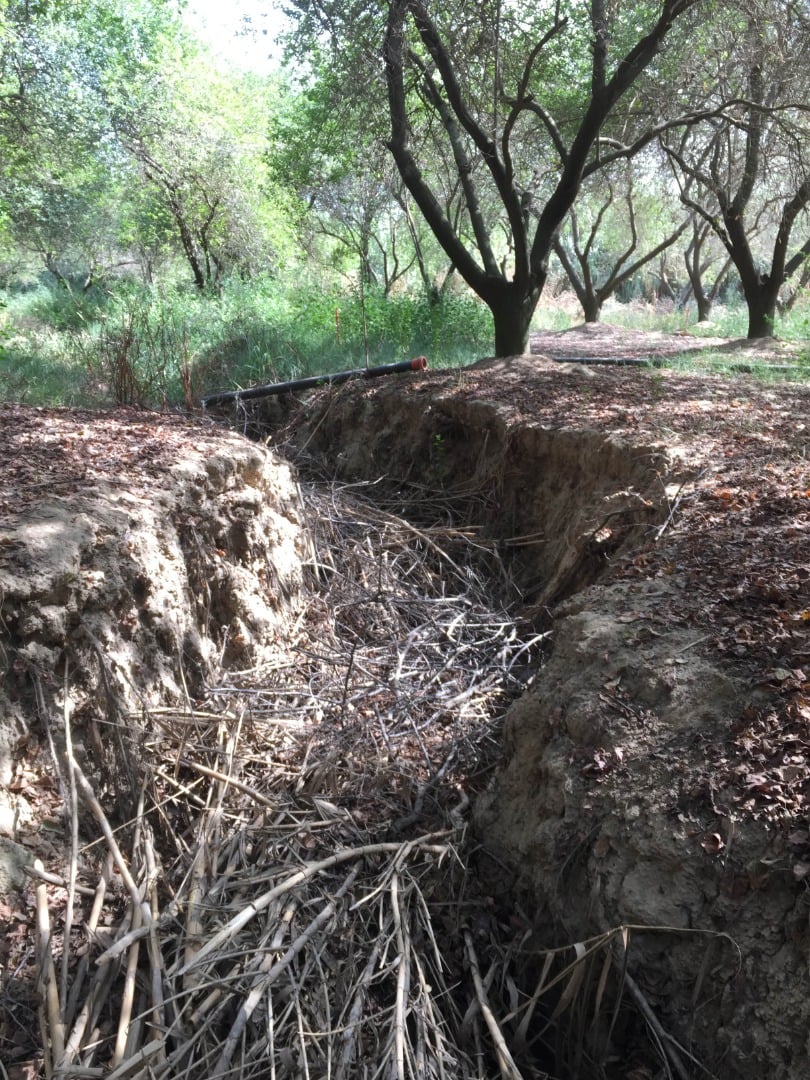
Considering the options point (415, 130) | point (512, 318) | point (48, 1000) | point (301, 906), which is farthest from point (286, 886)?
point (415, 130)

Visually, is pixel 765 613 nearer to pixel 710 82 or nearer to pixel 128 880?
pixel 128 880

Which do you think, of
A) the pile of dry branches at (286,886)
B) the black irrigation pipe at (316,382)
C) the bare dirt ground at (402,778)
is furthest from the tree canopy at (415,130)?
the pile of dry branches at (286,886)

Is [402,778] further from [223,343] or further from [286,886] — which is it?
[223,343]

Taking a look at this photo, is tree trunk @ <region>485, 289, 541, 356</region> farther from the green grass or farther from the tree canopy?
the green grass

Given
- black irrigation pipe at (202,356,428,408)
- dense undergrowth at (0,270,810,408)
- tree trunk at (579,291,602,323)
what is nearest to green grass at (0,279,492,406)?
dense undergrowth at (0,270,810,408)

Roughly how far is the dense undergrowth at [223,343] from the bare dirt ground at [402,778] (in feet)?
8.02

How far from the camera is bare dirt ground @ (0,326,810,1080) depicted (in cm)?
165

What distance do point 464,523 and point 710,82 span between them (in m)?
5.63

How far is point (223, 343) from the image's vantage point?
8.19 metres

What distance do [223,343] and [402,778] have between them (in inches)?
266

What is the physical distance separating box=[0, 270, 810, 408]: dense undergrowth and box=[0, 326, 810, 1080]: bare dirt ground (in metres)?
2.44

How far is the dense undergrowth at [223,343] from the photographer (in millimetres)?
6215

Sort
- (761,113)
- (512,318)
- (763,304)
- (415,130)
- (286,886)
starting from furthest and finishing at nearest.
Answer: (763,304), (415,130), (512,318), (761,113), (286,886)

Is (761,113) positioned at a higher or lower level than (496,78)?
lower
